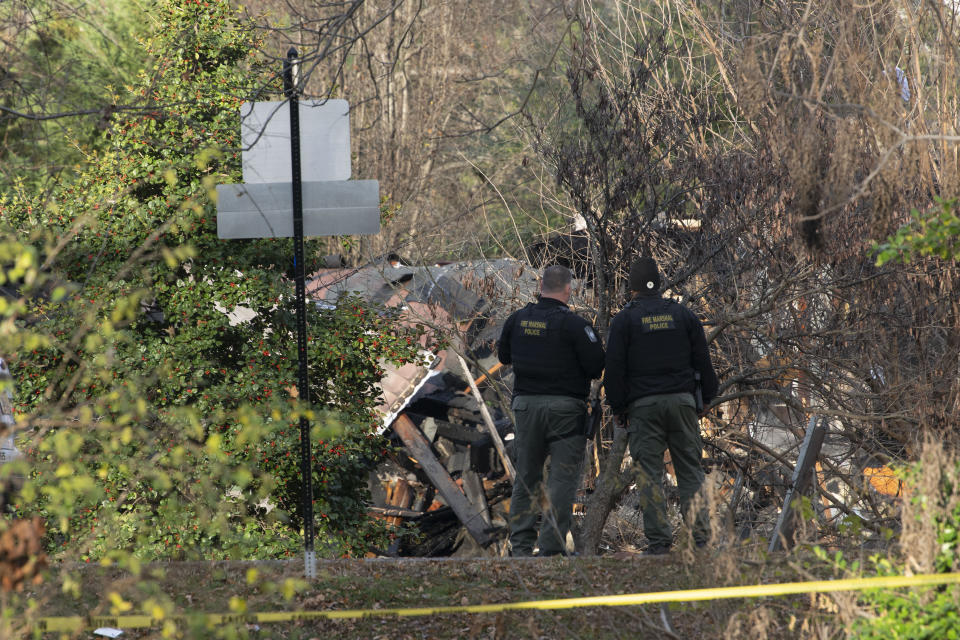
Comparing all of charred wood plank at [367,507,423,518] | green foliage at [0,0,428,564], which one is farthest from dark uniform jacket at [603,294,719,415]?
charred wood plank at [367,507,423,518]

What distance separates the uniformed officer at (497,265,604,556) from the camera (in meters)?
6.96

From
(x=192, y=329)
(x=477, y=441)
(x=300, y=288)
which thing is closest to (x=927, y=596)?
(x=300, y=288)

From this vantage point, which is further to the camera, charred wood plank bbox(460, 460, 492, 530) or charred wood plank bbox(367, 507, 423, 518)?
charred wood plank bbox(367, 507, 423, 518)

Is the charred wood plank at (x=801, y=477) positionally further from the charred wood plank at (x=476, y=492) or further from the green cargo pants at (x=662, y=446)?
the charred wood plank at (x=476, y=492)

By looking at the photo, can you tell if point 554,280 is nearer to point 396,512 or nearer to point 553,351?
point 553,351

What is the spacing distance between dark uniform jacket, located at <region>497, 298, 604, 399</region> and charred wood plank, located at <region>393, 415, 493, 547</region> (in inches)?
191

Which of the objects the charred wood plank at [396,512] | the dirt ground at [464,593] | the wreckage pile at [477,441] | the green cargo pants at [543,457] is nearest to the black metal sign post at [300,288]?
the dirt ground at [464,593]

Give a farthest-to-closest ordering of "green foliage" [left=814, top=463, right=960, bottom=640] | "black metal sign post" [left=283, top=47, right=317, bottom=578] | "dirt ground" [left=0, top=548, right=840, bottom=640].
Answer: "black metal sign post" [left=283, top=47, right=317, bottom=578], "dirt ground" [left=0, top=548, right=840, bottom=640], "green foliage" [left=814, top=463, right=960, bottom=640]

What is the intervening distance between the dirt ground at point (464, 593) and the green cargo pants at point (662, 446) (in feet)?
1.47

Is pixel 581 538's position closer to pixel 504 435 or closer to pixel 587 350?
pixel 587 350

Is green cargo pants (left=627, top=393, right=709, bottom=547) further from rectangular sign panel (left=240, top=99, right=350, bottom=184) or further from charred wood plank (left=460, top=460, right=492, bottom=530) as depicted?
charred wood plank (left=460, top=460, right=492, bottom=530)

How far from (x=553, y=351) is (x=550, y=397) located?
0.34 m

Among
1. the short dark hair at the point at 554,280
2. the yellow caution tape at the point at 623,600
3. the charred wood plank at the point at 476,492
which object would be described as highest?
the short dark hair at the point at 554,280

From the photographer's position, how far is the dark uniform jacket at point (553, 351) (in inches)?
273
